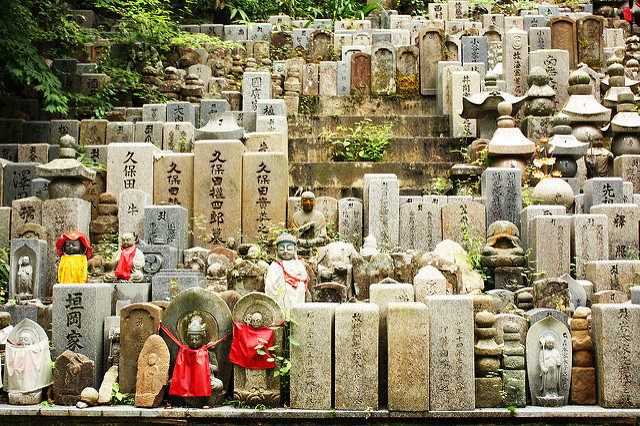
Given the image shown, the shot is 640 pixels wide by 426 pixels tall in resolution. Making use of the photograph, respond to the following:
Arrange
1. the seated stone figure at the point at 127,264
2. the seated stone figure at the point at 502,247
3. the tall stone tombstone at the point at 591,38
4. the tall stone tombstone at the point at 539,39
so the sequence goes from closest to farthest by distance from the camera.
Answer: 1. the seated stone figure at the point at 127,264
2. the seated stone figure at the point at 502,247
3. the tall stone tombstone at the point at 539,39
4. the tall stone tombstone at the point at 591,38

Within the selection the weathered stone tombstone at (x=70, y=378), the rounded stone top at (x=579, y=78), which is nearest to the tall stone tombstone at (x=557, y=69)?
the rounded stone top at (x=579, y=78)

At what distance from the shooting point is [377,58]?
17.0 meters

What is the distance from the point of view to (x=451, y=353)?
25.6 feet

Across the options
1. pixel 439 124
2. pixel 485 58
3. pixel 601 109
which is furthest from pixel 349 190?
pixel 485 58

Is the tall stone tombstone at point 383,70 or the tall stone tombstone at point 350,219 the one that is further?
the tall stone tombstone at point 383,70

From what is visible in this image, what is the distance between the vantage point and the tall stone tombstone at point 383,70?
1692cm

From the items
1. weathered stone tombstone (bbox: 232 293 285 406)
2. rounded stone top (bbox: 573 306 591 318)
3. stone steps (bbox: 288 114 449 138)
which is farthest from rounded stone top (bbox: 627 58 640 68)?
weathered stone tombstone (bbox: 232 293 285 406)

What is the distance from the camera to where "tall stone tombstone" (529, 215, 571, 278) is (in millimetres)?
10289

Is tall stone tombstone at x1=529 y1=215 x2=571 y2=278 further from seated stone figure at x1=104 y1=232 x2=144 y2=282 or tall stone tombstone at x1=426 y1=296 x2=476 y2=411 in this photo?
seated stone figure at x1=104 y1=232 x2=144 y2=282

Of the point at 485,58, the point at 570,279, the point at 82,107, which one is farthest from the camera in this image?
the point at 485,58

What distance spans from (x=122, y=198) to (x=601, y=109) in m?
9.45

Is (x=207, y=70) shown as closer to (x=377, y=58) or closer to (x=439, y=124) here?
(x=377, y=58)

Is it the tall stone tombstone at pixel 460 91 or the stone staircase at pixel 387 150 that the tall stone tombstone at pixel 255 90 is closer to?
the stone staircase at pixel 387 150

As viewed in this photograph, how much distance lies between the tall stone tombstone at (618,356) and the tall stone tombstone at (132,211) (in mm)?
7558
